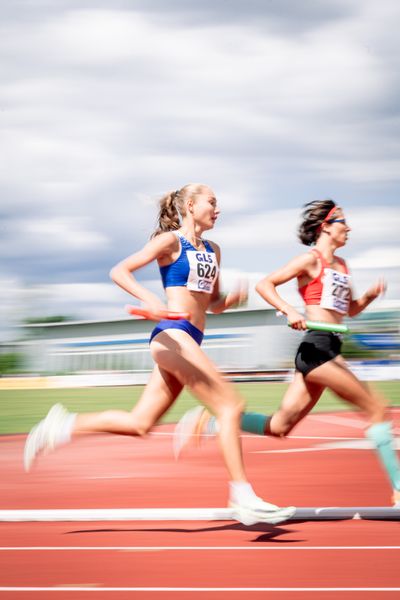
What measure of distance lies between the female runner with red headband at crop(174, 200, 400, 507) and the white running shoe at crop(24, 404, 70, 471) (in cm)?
81

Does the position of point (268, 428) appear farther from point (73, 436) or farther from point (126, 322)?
point (126, 322)

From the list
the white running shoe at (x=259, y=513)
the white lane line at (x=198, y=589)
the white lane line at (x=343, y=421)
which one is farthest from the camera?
the white lane line at (x=343, y=421)

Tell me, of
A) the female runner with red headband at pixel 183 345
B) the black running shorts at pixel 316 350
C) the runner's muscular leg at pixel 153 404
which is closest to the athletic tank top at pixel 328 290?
the black running shorts at pixel 316 350

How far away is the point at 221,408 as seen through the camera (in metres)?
5.84

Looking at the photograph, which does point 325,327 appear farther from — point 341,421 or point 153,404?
point 341,421

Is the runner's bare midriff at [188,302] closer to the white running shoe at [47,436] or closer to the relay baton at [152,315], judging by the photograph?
the relay baton at [152,315]

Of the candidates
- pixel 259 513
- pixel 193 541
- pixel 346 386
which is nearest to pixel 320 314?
pixel 346 386

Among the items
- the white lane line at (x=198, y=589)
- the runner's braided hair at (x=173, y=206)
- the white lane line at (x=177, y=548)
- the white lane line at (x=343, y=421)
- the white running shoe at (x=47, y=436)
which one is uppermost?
the white lane line at (x=343, y=421)

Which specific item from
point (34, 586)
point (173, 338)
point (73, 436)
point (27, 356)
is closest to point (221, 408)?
point (173, 338)

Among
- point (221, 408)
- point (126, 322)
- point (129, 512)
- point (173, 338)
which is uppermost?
point (126, 322)

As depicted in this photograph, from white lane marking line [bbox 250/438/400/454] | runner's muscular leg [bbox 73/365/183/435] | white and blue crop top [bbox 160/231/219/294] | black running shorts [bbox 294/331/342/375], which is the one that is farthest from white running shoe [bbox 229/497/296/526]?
white lane marking line [bbox 250/438/400/454]

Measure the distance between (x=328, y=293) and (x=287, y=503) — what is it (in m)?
1.82

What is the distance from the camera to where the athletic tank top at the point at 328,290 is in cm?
652

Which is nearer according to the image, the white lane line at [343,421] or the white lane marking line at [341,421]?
the white lane line at [343,421]
